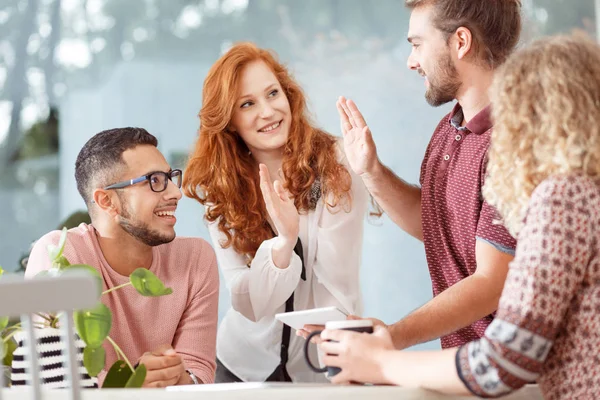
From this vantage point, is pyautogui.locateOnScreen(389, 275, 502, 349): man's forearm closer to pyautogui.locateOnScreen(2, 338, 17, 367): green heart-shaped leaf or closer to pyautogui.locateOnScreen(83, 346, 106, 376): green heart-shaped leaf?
pyautogui.locateOnScreen(83, 346, 106, 376): green heart-shaped leaf

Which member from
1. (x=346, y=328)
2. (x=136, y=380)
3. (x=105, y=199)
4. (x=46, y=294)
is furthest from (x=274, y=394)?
(x=105, y=199)

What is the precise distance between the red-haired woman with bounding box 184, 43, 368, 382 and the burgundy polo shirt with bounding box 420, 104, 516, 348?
1.15 feet

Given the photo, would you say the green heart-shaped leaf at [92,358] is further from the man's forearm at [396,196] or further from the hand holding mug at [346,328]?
the man's forearm at [396,196]

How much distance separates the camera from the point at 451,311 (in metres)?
1.89

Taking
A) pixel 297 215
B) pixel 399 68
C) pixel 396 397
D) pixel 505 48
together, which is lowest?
pixel 396 397

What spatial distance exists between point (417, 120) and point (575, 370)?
11.7ft

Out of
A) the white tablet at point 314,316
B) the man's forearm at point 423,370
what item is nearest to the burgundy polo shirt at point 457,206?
the white tablet at point 314,316

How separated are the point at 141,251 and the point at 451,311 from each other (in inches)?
36.3

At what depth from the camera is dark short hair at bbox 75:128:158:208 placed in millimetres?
2389

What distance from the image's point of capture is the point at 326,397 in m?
1.35

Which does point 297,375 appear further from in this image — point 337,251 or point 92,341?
point 92,341

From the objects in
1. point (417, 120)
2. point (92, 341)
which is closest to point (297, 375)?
point (92, 341)

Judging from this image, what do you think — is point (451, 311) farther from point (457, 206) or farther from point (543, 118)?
point (543, 118)

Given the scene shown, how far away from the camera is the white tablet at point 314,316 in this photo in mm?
1591
